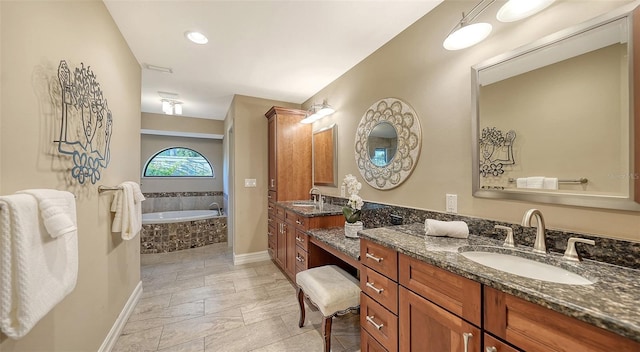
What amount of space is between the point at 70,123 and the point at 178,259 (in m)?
3.02

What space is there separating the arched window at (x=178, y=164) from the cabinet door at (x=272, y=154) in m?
2.96

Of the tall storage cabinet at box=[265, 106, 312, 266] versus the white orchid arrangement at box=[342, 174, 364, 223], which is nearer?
the white orchid arrangement at box=[342, 174, 364, 223]

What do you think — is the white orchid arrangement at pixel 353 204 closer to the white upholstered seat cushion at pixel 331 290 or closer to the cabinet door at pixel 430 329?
the white upholstered seat cushion at pixel 331 290

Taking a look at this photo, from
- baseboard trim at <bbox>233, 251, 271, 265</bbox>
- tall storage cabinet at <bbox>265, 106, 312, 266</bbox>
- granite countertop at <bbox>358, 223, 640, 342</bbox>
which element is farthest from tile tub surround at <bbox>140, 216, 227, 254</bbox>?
granite countertop at <bbox>358, 223, 640, 342</bbox>

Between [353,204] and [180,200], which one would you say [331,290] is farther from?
[180,200]

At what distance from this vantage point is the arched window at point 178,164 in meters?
5.32

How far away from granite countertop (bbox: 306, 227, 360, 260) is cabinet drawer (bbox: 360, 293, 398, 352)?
0.29 metres

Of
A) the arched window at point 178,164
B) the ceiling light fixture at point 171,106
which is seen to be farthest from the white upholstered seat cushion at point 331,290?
the arched window at point 178,164

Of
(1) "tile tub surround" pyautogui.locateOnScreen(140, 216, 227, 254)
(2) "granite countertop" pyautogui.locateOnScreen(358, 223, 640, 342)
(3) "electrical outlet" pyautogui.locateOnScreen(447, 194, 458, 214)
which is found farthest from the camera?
(1) "tile tub surround" pyautogui.locateOnScreen(140, 216, 227, 254)

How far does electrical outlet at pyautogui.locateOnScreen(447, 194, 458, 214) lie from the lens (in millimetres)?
1555

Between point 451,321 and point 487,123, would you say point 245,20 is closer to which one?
point 487,123

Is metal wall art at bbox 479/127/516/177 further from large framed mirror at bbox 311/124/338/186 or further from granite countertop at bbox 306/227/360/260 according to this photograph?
large framed mirror at bbox 311/124/338/186

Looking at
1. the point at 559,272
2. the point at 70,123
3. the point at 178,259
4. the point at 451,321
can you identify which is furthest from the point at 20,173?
the point at 178,259

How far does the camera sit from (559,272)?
0.95 metres
